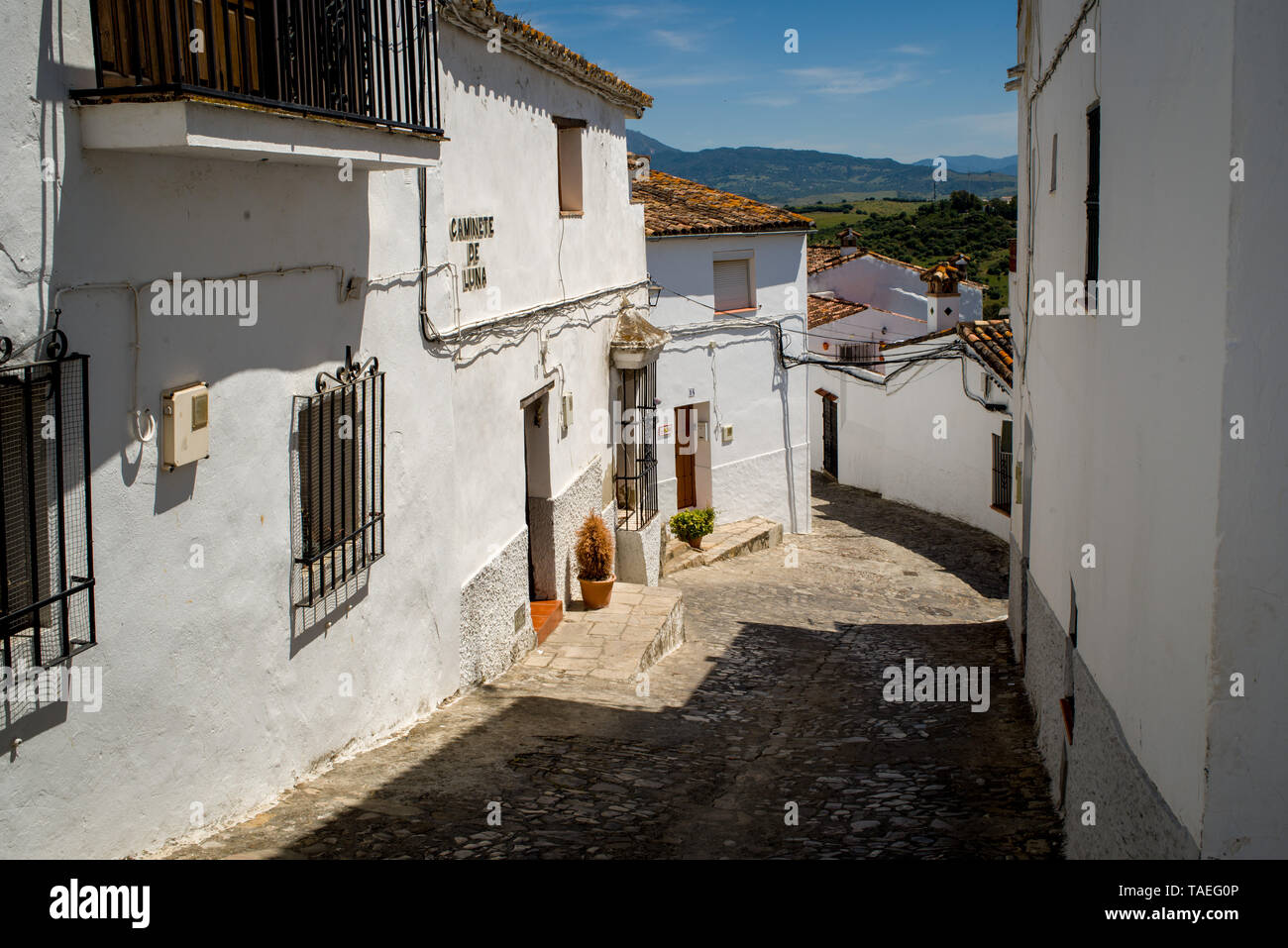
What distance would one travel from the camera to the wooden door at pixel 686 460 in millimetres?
17766

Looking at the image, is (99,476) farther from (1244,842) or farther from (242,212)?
(1244,842)

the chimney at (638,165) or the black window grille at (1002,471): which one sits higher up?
the chimney at (638,165)

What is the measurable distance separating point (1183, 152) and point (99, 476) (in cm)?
384

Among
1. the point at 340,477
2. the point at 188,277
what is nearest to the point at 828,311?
the point at 340,477

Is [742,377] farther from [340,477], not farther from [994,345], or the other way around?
[340,477]

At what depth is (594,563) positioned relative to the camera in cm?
1087

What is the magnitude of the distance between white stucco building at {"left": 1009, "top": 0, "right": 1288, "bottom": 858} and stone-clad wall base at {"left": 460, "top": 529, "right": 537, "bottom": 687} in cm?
411

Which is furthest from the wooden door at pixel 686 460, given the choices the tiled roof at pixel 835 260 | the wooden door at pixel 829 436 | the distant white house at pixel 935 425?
the tiled roof at pixel 835 260

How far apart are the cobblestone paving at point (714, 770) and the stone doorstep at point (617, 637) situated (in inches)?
7.5

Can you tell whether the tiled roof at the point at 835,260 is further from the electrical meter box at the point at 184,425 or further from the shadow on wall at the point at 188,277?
the electrical meter box at the point at 184,425

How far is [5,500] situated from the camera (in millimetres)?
3834

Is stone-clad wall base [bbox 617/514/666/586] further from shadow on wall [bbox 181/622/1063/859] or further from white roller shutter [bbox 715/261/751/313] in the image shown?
white roller shutter [bbox 715/261/751/313]

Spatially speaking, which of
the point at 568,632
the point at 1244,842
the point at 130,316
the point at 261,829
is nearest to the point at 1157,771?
the point at 1244,842

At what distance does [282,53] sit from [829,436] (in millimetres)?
22675
